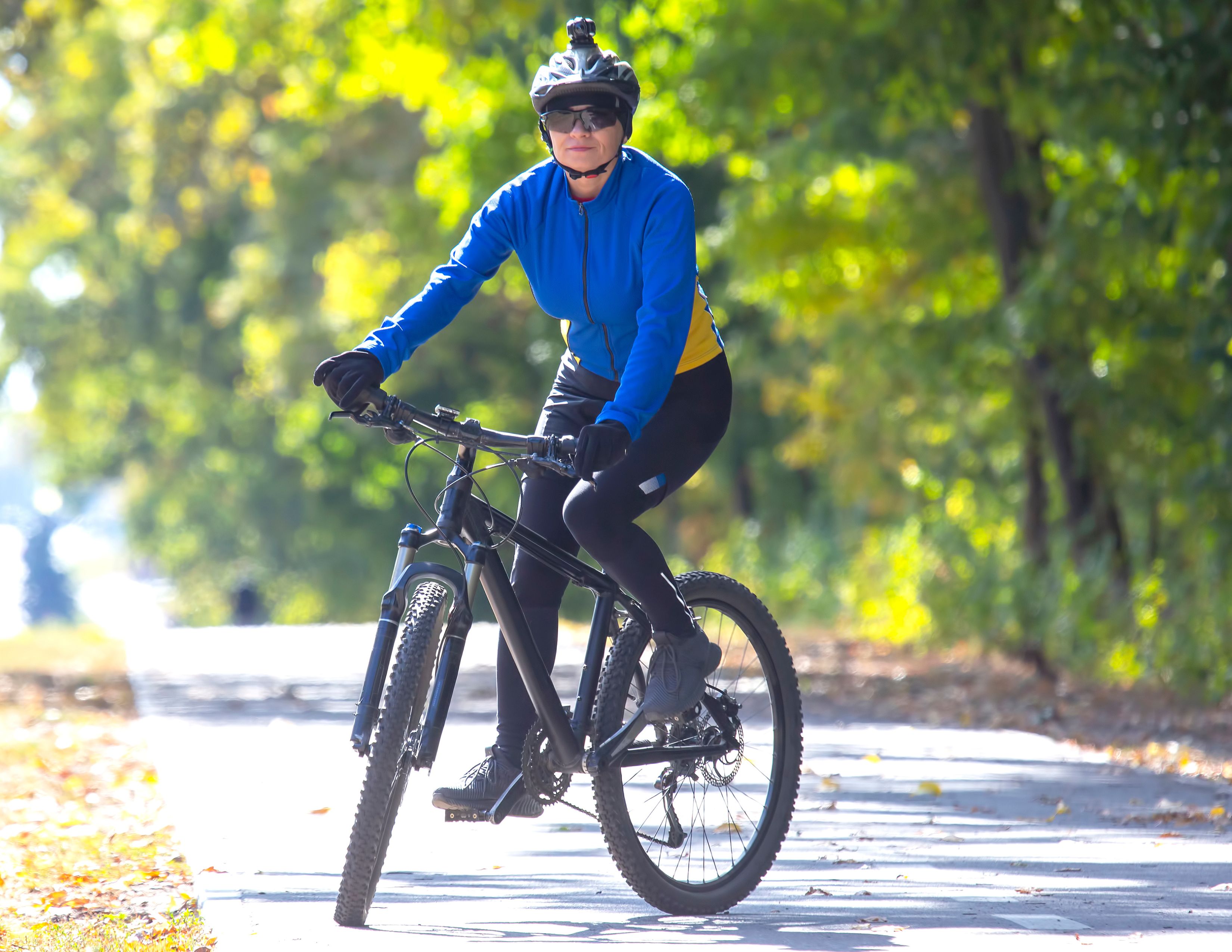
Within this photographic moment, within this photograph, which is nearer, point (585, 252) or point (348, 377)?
point (348, 377)

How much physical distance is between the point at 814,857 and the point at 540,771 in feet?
4.96

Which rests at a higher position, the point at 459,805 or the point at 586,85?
the point at 586,85

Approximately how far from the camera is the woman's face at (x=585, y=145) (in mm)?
4672

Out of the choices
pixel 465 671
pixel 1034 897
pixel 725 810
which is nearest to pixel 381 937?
pixel 725 810

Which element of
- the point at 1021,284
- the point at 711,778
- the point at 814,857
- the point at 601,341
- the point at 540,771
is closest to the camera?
the point at 540,771

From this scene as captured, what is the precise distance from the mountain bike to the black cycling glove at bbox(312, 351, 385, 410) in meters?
0.04

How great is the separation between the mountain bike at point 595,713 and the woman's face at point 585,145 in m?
0.76

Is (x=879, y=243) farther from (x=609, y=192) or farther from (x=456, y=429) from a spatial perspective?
(x=456, y=429)

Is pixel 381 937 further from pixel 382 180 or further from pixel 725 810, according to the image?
pixel 382 180

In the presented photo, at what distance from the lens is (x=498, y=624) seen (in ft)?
15.3

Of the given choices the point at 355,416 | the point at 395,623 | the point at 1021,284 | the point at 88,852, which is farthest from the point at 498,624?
the point at 1021,284

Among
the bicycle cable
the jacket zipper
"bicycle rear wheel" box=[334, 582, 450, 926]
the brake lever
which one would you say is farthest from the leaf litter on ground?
the jacket zipper

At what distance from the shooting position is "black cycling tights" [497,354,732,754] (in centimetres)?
470

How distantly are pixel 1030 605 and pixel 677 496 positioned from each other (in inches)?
592
